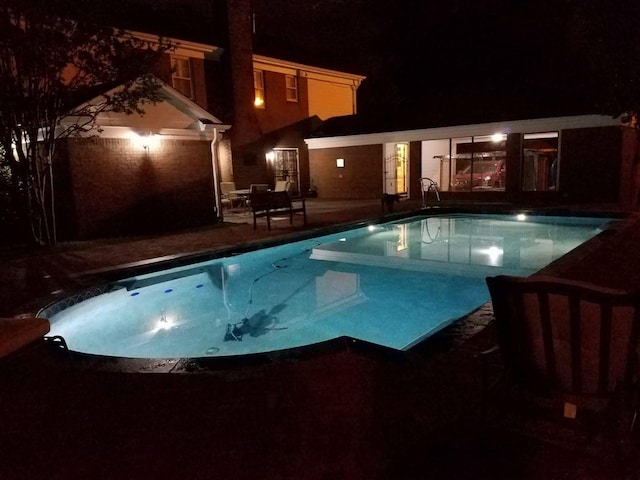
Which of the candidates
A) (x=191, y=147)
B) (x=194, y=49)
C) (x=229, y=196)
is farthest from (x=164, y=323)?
(x=194, y=49)

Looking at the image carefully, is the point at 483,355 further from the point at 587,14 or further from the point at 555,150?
the point at 555,150

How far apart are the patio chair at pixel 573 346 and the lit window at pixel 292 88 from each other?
20.1 metres

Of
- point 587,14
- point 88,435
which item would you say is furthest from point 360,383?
point 587,14

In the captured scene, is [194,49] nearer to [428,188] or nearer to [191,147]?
[191,147]

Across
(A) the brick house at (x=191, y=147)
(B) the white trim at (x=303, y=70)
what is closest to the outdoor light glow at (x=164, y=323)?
(A) the brick house at (x=191, y=147)

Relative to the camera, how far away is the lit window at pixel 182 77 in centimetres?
1722

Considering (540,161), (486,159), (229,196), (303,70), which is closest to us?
(229,196)

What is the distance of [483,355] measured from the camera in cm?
237

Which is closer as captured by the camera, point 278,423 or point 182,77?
point 278,423

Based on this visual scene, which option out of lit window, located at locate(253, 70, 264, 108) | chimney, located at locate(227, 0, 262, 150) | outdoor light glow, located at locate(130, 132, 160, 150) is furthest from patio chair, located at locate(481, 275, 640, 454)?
lit window, located at locate(253, 70, 264, 108)

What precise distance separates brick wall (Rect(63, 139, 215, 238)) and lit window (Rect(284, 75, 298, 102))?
8745 millimetres

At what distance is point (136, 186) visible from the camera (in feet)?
39.1

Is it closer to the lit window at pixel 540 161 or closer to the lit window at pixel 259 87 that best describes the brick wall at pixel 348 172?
the lit window at pixel 259 87

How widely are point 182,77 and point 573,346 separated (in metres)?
17.9
